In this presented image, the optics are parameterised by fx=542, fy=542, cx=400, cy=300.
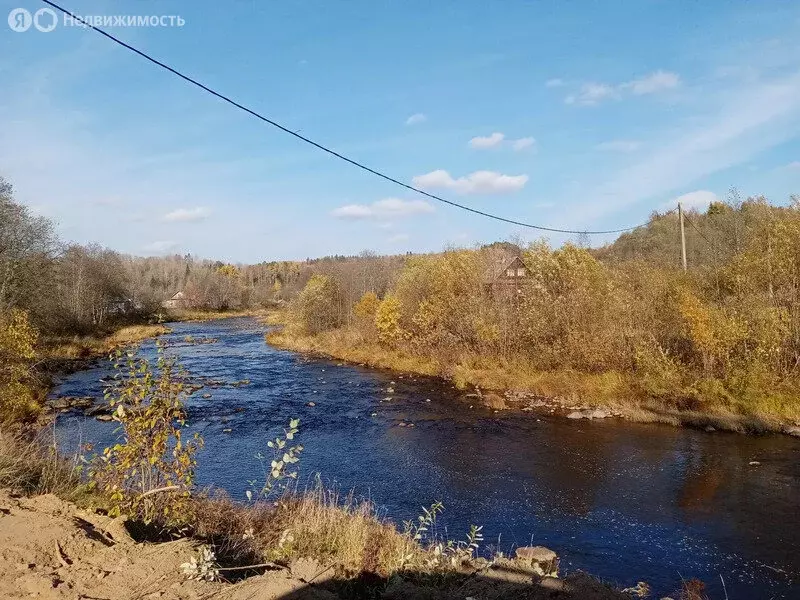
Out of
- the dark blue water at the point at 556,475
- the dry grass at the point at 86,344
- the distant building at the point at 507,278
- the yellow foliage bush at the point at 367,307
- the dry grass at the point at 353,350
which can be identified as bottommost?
the dark blue water at the point at 556,475

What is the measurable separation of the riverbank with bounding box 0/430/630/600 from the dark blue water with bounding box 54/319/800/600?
327 cm

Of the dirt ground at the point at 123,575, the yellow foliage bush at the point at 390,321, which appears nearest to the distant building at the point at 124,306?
the yellow foliage bush at the point at 390,321

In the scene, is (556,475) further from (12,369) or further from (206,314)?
(206,314)

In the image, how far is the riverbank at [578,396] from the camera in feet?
64.9

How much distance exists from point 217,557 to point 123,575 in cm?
140

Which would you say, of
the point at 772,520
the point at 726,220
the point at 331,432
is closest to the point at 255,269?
the point at 726,220

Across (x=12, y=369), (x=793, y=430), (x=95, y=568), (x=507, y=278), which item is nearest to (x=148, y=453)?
(x=95, y=568)

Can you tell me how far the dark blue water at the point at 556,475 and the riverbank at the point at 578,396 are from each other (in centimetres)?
93

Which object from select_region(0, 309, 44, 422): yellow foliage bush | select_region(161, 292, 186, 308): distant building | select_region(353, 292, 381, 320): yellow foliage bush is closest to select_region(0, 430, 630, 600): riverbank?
→ select_region(0, 309, 44, 422): yellow foliage bush

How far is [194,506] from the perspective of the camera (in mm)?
8125

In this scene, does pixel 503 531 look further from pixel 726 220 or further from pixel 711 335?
pixel 726 220

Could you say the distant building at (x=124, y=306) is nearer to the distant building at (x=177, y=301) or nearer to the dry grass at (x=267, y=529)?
the distant building at (x=177, y=301)

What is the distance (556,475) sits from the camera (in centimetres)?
1569

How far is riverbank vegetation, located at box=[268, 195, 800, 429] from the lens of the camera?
21.2m
